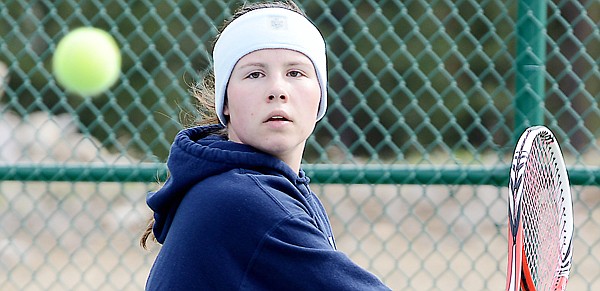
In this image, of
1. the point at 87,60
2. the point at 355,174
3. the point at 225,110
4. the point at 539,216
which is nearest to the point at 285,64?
the point at 225,110

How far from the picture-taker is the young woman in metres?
2.08

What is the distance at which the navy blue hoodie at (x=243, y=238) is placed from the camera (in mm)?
2072

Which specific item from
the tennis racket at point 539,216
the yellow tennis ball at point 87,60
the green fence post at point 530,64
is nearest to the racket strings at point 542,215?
the tennis racket at point 539,216

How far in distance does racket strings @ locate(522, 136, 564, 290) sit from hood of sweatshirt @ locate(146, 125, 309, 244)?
2.12 feet

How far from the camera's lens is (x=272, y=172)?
7.39 ft

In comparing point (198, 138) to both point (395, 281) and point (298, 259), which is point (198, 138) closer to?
point (298, 259)

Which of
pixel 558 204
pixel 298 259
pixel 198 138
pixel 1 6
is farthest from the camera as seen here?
pixel 1 6

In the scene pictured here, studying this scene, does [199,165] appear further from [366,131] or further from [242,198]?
[366,131]

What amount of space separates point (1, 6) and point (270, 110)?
2.42 m

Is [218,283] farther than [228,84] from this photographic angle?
No

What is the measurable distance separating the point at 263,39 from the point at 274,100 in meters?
0.16

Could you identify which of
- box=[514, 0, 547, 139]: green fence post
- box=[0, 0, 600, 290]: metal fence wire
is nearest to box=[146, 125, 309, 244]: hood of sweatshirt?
box=[0, 0, 600, 290]: metal fence wire

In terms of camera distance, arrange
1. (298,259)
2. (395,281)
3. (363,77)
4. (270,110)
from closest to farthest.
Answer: (298,259) → (270,110) → (395,281) → (363,77)

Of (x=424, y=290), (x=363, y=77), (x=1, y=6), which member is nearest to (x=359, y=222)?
(x=363, y=77)
